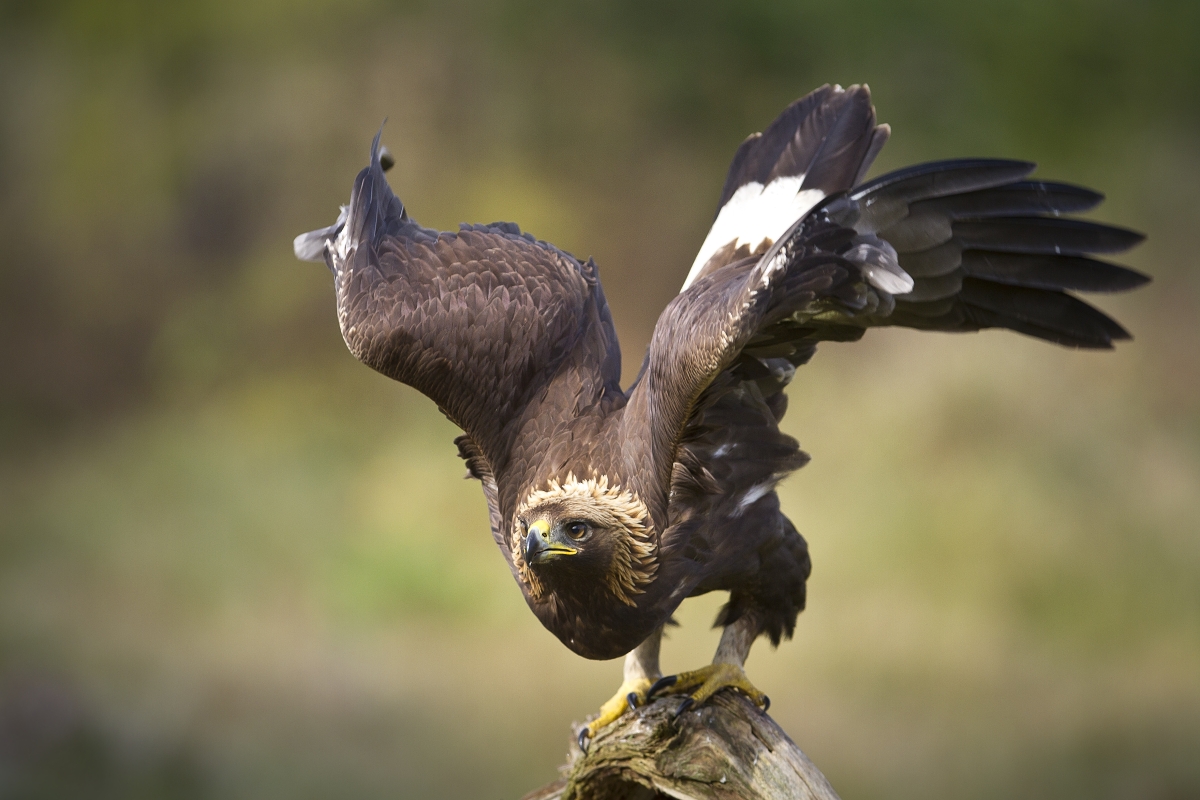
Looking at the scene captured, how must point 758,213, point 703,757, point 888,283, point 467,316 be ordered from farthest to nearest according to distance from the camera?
point 758,213 → point 703,757 → point 467,316 → point 888,283

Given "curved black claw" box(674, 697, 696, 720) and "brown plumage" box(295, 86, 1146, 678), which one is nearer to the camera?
"brown plumage" box(295, 86, 1146, 678)

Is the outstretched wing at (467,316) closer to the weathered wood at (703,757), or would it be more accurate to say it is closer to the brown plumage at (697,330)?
the brown plumage at (697,330)

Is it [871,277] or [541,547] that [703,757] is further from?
[871,277]

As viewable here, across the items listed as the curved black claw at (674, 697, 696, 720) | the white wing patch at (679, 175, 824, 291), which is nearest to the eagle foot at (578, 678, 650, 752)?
the curved black claw at (674, 697, 696, 720)

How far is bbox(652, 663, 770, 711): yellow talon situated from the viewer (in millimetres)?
2400

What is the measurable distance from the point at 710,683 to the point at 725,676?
4cm

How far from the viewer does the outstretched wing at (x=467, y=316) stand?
2182 millimetres

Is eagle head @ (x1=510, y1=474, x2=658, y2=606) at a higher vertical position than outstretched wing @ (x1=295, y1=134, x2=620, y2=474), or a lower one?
lower

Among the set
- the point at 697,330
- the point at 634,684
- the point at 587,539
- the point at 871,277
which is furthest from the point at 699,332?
the point at 634,684

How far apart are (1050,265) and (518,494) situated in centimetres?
107

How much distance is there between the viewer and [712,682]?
7.82ft

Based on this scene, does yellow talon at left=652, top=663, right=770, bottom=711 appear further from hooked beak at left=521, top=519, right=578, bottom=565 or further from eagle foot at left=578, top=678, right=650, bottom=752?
hooked beak at left=521, top=519, right=578, bottom=565

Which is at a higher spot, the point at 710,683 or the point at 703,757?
the point at 710,683

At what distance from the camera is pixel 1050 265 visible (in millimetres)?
2154
